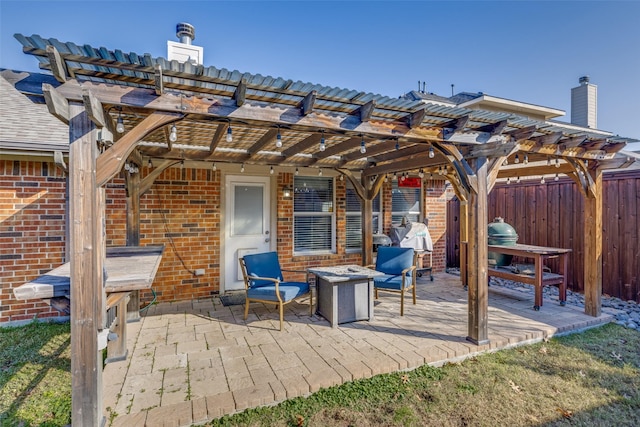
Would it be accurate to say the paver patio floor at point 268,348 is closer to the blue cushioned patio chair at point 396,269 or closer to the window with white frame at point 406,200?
the blue cushioned patio chair at point 396,269

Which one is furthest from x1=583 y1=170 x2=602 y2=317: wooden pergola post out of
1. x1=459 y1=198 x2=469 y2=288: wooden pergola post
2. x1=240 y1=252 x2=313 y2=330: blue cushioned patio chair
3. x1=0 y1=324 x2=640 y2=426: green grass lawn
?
x1=240 y1=252 x2=313 y2=330: blue cushioned patio chair

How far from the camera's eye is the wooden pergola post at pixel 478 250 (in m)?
3.81

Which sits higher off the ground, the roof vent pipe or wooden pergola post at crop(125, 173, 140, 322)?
the roof vent pipe

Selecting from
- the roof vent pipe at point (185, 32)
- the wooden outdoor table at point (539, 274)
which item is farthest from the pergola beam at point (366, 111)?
the wooden outdoor table at point (539, 274)

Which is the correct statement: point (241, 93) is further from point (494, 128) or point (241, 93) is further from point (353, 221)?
point (353, 221)

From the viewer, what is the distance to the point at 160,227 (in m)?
5.47

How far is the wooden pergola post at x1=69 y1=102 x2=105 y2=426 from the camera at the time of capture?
2250mm

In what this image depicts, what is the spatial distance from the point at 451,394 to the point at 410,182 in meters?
5.56

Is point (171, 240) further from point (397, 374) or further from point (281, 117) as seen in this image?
point (397, 374)

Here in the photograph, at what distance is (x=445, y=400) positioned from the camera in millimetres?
2805

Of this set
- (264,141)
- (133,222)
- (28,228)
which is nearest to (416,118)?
(264,141)

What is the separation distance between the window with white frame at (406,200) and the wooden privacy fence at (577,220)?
6.75ft

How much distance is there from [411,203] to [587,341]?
445cm

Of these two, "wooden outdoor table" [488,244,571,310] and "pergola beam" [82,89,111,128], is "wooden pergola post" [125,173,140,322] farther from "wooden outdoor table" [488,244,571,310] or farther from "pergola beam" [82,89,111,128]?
"wooden outdoor table" [488,244,571,310]
